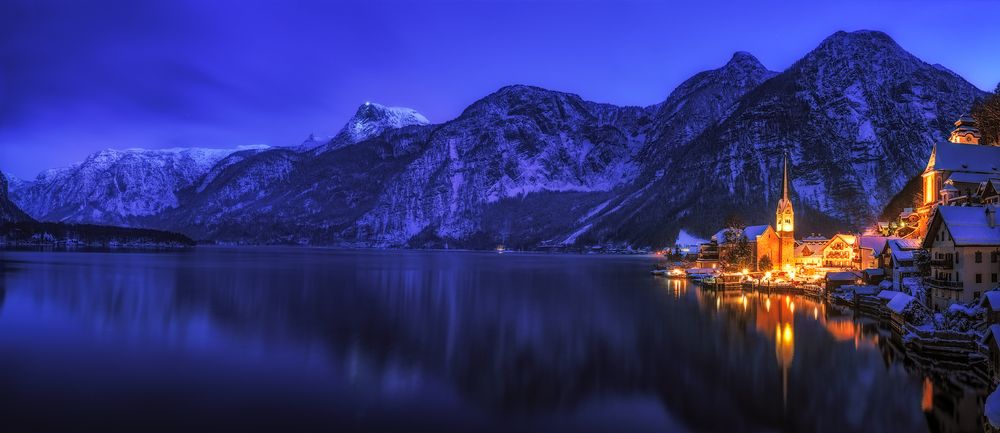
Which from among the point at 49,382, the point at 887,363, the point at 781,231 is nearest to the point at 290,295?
the point at 49,382

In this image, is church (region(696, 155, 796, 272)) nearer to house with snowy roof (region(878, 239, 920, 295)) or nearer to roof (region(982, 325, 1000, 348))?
house with snowy roof (region(878, 239, 920, 295))

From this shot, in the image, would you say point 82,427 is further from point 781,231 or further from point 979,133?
point 781,231

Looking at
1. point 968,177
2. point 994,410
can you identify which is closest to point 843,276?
point 968,177

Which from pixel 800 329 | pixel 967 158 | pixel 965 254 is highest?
pixel 967 158

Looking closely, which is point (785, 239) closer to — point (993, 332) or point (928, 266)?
point (928, 266)

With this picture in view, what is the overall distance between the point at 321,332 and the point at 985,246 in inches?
1971

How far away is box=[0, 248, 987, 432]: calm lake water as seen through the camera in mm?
25328

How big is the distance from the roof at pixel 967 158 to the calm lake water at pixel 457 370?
26517 millimetres

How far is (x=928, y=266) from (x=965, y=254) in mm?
7127

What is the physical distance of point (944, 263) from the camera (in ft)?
145

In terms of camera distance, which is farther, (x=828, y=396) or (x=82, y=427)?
(x=828, y=396)

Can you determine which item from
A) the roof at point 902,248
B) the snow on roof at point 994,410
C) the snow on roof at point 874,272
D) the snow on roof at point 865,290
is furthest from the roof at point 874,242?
the snow on roof at point 994,410

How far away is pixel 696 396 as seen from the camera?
28.8 m

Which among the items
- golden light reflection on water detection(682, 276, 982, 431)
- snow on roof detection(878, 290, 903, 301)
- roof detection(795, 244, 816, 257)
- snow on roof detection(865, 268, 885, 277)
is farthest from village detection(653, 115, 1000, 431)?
golden light reflection on water detection(682, 276, 982, 431)
